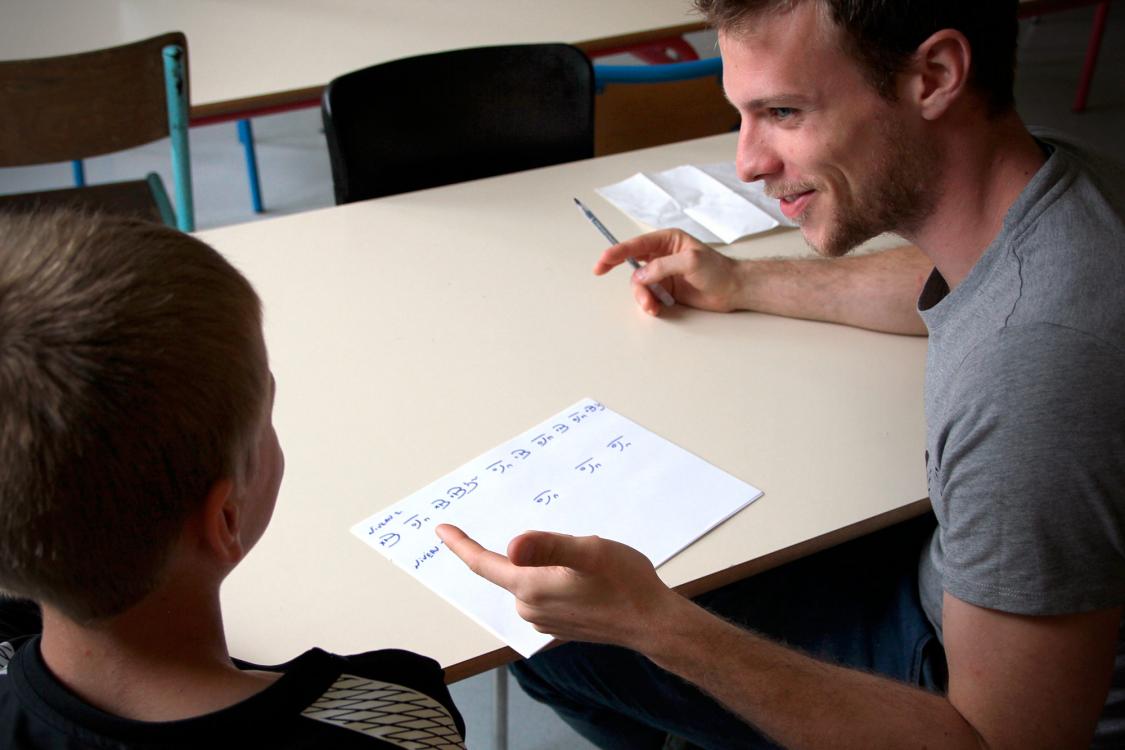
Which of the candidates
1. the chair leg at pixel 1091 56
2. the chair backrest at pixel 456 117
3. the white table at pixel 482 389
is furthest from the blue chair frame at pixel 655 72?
the chair leg at pixel 1091 56

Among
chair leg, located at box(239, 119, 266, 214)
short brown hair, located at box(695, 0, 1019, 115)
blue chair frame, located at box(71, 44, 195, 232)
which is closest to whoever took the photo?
short brown hair, located at box(695, 0, 1019, 115)

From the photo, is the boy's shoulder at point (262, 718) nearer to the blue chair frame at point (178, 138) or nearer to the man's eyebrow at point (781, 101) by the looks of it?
the man's eyebrow at point (781, 101)

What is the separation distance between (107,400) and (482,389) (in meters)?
0.73

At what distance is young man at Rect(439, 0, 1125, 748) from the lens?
920mm

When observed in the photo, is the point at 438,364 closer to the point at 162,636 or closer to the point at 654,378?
the point at 654,378

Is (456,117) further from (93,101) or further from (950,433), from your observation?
(950,433)

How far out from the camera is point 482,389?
1333 millimetres

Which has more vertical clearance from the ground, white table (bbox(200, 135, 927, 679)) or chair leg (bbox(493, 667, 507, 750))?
white table (bbox(200, 135, 927, 679))

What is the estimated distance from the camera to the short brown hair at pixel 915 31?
1.05 metres

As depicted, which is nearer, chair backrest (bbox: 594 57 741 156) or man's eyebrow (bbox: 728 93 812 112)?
man's eyebrow (bbox: 728 93 812 112)

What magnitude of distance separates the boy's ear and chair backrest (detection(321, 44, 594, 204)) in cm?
117

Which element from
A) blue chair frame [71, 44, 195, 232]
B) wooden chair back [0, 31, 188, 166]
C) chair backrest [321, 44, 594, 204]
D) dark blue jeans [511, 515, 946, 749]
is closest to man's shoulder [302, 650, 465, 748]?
dark blue jeans [511, 515, 946, 749]

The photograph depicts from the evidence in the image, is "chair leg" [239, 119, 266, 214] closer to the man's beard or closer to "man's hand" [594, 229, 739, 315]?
"man's hand" [594, 229, 739, 315]

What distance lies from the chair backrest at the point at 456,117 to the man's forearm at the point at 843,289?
0.64 meters
